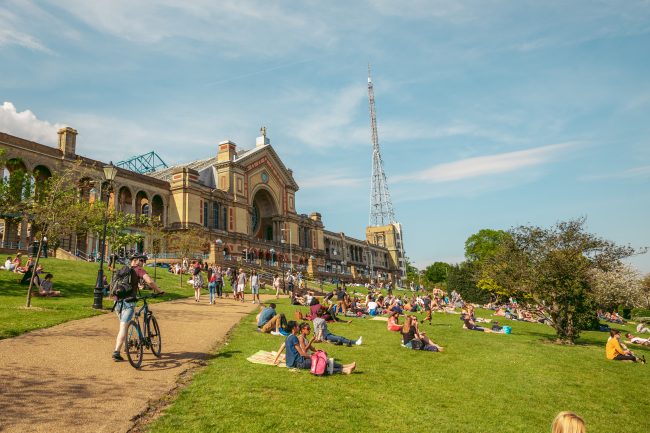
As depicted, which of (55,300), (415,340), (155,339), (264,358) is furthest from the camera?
(55,300)

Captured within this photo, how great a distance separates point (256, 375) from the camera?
8.60m

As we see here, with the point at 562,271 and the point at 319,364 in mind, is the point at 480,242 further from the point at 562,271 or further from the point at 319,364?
the point at 319,364

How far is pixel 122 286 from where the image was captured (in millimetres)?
8219

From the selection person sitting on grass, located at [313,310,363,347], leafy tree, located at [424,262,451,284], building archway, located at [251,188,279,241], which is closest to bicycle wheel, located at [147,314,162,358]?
person sitting on grass, located at [313,310,363,347]

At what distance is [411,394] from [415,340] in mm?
5171

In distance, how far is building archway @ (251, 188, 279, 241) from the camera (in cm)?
6669

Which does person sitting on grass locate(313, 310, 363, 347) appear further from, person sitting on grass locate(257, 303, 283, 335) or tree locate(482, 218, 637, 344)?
tree locate(482, 218, 637, 344)

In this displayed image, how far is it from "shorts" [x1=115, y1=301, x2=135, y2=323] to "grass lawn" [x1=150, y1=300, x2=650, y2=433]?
169 cm

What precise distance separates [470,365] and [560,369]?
2.41 meters

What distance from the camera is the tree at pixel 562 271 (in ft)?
56.2

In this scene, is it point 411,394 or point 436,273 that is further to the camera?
point 436,273

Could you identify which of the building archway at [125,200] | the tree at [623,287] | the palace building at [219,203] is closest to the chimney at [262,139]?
the palace building at [219,203]

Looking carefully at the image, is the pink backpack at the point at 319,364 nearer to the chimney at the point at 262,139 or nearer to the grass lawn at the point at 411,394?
the grass lawn at the point at 411,394

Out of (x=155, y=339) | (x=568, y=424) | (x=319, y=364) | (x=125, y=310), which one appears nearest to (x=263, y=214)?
(x=155, y=339)
